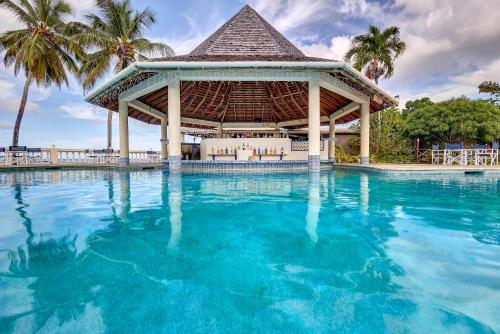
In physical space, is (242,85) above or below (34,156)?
above

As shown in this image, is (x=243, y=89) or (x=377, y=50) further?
(x=377, y=50)

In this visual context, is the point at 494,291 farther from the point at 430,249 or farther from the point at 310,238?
the point at 310,238

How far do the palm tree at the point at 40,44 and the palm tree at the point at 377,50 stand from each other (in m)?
21.9

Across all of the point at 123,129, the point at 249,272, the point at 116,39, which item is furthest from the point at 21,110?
the point at 249,272

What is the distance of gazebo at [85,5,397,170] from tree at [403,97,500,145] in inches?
185

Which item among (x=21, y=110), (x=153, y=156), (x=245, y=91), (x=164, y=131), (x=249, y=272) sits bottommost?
(x=249, y=272)

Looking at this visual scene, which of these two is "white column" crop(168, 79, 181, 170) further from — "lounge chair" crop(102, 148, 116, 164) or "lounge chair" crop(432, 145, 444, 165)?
"lounge chair" crop(432, 145, 444, 165)

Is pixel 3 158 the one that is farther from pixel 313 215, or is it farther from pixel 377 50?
pixel 377 50

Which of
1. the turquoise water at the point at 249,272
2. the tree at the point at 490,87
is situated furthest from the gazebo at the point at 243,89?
the tree at the point at 490,87

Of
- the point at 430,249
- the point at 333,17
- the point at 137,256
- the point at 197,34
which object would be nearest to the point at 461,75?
the point at 333,17

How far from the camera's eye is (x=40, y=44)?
694 inches

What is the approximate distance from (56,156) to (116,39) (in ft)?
33.6

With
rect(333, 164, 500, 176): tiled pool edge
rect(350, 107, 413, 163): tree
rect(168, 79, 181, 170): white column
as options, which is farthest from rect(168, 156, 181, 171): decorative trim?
A: rect(350, 107, 413, 163): tree

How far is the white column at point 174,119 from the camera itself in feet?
40.4
